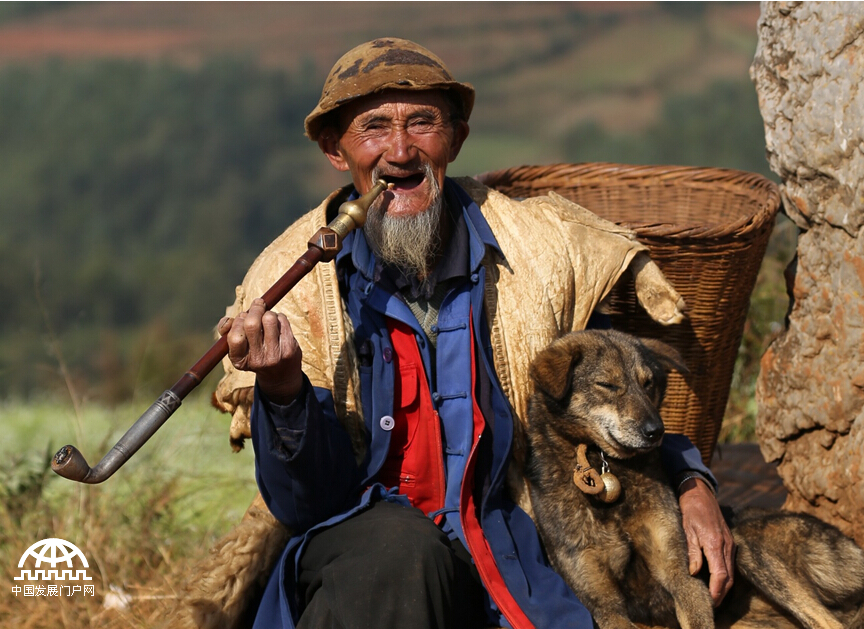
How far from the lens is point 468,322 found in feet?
12.7

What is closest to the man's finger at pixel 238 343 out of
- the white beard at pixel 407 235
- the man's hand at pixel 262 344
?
the man's hand at pixel 262 344

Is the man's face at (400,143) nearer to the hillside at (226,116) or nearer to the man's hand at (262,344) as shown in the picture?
the man's hand at (262,344)

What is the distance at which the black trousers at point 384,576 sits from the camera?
3211mm

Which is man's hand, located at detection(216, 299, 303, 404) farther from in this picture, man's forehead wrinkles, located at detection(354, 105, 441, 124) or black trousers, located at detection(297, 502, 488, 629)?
man's forehead wrinkles, located at detection(354, 105, 441, 124)

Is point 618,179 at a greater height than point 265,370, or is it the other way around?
point 618,179

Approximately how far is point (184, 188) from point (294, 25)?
4.16 metres

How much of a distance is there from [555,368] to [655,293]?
765 mm

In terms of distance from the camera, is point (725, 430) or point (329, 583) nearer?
point (329, 583)

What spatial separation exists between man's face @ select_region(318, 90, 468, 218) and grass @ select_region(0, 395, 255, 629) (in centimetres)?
223

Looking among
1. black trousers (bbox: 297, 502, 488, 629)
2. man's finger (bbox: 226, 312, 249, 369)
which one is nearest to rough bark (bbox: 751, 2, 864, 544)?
black trousers (bbox: 297, 502, 488, 629)

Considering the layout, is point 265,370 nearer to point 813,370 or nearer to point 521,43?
point 813,370

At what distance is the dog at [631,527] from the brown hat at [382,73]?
1.13 meters

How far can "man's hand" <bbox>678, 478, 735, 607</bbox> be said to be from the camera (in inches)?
142

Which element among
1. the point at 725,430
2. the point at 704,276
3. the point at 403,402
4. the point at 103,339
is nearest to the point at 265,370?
the point at 403,402
